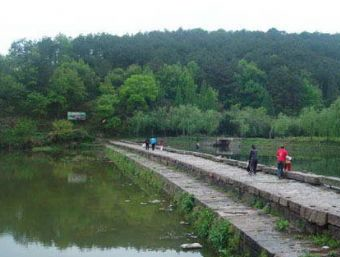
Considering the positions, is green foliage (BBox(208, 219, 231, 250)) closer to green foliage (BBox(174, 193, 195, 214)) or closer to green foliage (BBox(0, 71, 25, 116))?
green foliage (BBox(174, 193, 195, 214))

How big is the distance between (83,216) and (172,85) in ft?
311

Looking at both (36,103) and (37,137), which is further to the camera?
(36,103)

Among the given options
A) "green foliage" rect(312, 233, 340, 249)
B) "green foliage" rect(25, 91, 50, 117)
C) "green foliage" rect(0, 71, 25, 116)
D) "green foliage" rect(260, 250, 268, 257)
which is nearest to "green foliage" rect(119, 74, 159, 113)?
"green foliage" rect(25, 91, 50, 117)

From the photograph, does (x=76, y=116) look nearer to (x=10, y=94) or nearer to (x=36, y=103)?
(x=36, y=103)

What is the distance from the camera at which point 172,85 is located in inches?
4333

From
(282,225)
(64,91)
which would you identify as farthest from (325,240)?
(64,91)

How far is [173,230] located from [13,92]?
2758 inches

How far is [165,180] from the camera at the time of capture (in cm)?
2167

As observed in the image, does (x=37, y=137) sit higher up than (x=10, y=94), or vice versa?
(x=10, y=94)

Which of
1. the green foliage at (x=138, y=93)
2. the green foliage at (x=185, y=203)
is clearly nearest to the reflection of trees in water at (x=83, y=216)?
the green foliage at (x=185, y=203)

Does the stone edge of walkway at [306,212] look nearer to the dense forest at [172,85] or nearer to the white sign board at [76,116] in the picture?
the dense forest at [172,85]

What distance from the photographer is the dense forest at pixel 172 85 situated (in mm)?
79438

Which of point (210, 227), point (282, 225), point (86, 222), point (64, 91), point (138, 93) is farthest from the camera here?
point (138, 93)

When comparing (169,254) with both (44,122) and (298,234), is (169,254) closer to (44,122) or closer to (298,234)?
(298,234)
